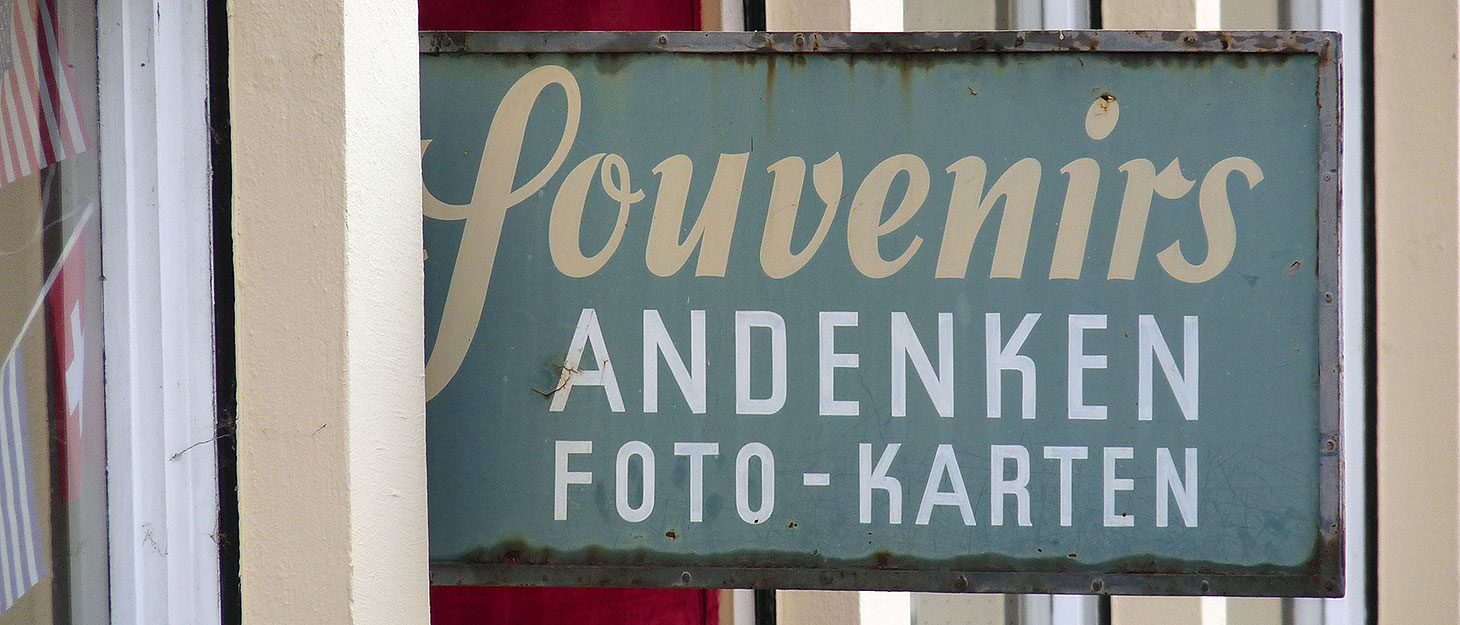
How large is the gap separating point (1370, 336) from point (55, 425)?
10.0 ft

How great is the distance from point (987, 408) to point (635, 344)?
0.54m

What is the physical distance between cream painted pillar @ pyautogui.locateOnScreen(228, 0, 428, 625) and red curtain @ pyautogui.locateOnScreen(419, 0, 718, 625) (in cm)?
91

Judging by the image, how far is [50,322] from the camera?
4.76ft

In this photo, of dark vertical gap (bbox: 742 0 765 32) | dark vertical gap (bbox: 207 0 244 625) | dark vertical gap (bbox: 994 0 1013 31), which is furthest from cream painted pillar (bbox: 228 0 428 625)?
dark vertical gap (bbox: 994 0 1013 31)

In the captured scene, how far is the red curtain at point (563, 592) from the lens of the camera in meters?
2.35

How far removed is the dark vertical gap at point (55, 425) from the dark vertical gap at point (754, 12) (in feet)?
5.74

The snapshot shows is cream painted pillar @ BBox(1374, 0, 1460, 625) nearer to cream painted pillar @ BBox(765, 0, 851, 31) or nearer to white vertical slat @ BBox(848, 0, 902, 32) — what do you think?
white vertical slat @ BBox(848, 0, 902, 32)

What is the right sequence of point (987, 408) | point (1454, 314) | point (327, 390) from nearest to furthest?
point (327, 390) < point (987, 408) < point (1454, 314)

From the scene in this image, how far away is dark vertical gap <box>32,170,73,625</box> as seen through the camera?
1442 millimetres

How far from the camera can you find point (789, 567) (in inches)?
60.5

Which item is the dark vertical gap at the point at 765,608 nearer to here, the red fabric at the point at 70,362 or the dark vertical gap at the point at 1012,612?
the dark vertical gap at the point at 1012,612

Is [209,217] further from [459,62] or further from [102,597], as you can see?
[102,597]

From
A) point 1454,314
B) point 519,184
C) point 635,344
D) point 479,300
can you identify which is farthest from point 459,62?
point 1454,314

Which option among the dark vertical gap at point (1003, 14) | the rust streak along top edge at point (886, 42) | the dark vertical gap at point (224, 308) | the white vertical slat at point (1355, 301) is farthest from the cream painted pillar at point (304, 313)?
the white vertical slat at point (1355, 301)
